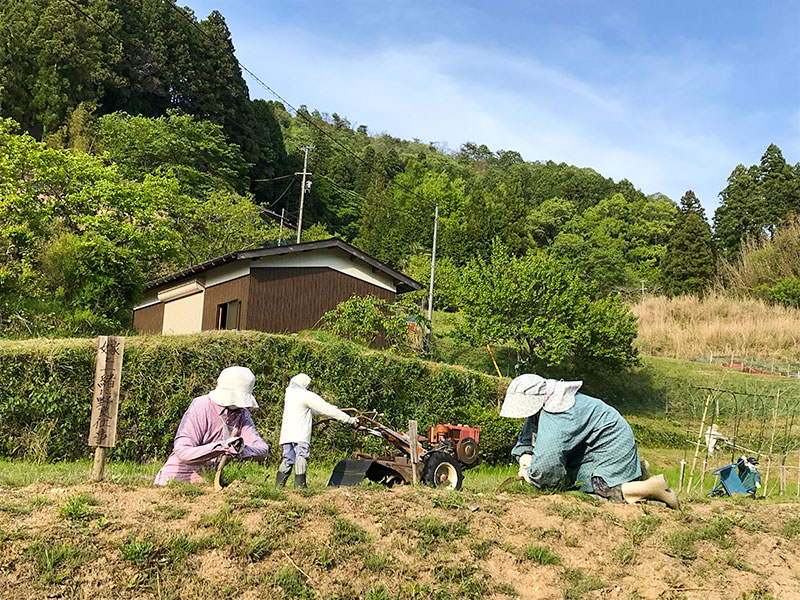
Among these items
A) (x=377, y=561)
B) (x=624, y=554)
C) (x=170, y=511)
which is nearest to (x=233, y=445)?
(x=170, y=511)

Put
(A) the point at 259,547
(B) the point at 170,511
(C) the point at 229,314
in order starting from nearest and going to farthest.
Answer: (A) the point at 259,547 → (B) the point at 170,511 → (C) the point at 229,314

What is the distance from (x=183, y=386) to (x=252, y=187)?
143 ft

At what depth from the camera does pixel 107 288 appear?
20188 mm

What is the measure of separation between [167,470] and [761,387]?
31044 millimetres

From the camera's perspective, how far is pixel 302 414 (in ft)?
24.2

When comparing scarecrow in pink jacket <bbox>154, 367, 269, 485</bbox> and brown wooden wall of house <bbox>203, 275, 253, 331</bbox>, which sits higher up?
brown wooden wall of house <bbox>203, 275, 253, 331</bbox>

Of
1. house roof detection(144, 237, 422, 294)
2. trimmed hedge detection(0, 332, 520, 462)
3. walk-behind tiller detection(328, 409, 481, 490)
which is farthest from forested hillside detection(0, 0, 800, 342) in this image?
walk-behind tiller detection(328, 409, 481, 490)

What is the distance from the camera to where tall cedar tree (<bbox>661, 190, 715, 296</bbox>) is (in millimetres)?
51188

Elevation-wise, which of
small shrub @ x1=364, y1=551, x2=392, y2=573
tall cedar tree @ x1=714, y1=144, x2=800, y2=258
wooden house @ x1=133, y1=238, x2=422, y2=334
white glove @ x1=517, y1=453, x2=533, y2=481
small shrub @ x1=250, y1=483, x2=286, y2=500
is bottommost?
small shrub @ x1=364, y1=551, x2=392, y2=573

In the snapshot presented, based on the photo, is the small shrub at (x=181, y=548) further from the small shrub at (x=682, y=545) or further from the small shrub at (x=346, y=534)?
the small shrub at (x=682, y=545)

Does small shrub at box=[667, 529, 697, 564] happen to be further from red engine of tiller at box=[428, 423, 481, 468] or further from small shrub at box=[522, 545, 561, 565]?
red engine of tiller at box=[428, 423, 481, 468]

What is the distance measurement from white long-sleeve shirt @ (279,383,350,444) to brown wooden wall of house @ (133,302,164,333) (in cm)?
1858

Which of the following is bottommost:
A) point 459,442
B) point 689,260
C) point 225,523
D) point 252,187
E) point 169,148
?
point 225,523

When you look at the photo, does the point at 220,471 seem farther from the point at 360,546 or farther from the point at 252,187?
the point at 252,187
